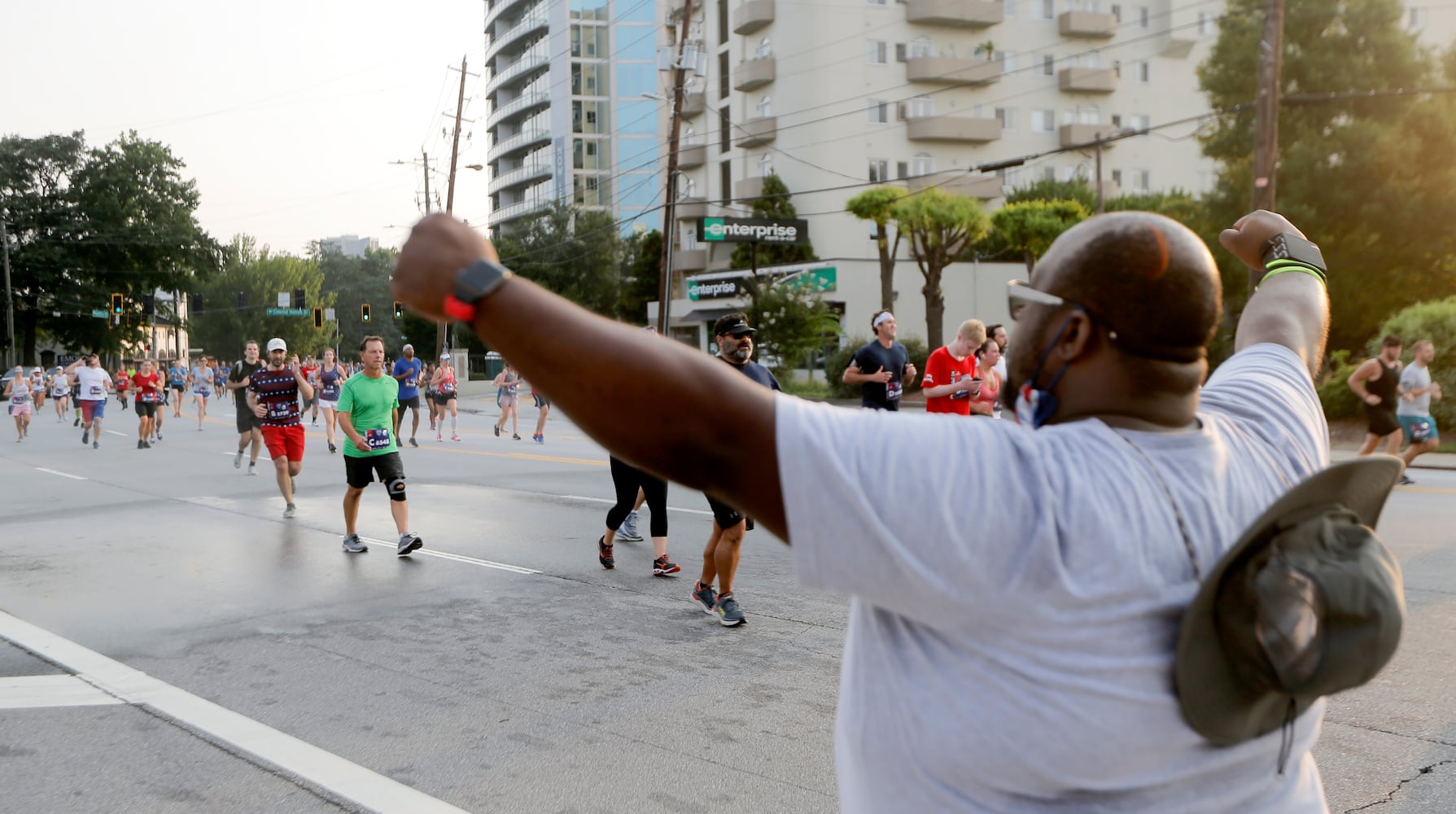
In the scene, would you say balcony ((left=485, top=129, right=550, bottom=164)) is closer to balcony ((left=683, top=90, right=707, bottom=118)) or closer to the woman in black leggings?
balcony ((left=683, top=90, right=707, bottom=118))

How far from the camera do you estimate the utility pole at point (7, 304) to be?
6291 centimetres

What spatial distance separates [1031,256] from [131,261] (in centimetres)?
5597

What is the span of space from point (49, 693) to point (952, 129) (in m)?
53.7

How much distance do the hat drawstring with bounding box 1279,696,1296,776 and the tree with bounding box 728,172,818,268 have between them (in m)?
51.2

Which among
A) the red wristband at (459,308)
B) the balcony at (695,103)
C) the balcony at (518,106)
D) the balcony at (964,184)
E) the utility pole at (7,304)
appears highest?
the balcony at (518,106)

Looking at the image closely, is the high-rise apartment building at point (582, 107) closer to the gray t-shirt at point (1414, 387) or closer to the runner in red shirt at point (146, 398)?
the runner in red shirt at point (146, 398)

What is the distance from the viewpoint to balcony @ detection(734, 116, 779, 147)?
55.8 meters

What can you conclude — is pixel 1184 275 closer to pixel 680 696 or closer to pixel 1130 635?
pixel 1130 635

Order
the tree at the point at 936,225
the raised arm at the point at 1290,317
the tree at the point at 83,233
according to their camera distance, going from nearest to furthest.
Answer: the raised arm at the point at 1290,317 < the tree at the point at 936,225 < the tree at the point at 83,233

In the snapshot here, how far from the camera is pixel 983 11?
5584cm

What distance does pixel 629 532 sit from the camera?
10.1m

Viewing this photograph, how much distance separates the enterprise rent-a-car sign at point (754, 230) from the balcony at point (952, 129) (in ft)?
23.3

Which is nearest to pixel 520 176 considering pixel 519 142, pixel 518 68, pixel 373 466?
pixel 519 142

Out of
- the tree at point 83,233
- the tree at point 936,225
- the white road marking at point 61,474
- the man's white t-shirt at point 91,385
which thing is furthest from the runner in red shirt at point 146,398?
the tree at point 83,233
